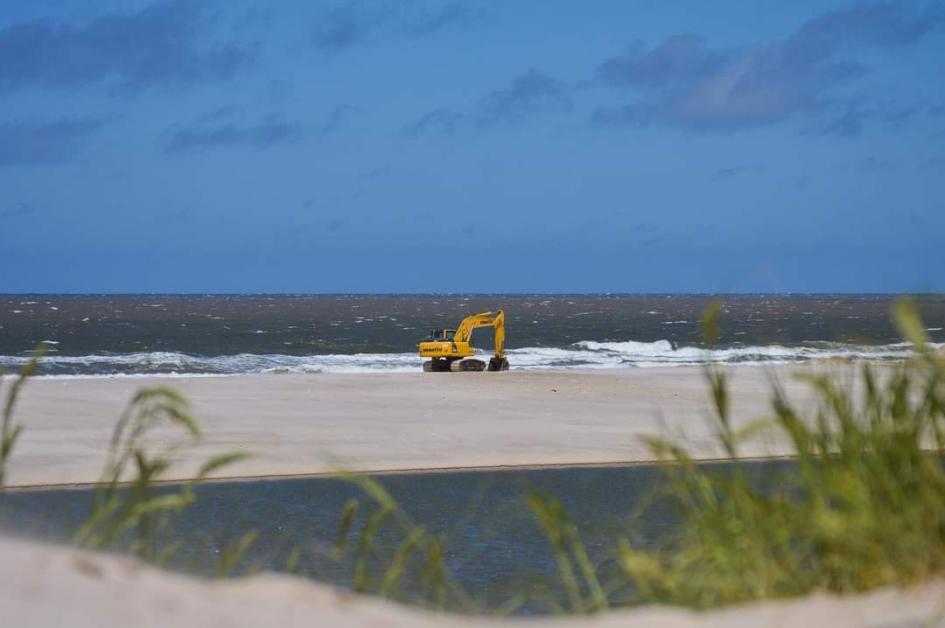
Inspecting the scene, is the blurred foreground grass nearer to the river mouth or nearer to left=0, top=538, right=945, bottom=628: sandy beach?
left=0, top=538, right=945, bottom=628: sandy beach

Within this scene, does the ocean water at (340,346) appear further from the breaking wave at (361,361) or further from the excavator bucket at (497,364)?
the excavator bucket at (497,364)

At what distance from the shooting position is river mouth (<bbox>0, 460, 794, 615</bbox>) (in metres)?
8.04

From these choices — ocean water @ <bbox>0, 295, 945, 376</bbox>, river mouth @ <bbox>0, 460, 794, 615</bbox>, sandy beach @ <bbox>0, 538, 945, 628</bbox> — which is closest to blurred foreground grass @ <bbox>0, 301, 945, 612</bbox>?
sandy beach @ <bbox>0, 538, 945, 628</bbox>

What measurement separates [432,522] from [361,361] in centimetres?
3024

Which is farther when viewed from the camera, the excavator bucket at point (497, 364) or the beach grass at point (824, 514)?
the excavator bucket at point (497, 364)

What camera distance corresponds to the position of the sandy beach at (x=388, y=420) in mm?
15461

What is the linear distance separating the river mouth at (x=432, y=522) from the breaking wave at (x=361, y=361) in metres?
20.5

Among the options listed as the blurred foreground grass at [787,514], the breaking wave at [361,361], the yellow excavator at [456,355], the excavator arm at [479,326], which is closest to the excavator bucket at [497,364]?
the yellow excavator at [456,355]

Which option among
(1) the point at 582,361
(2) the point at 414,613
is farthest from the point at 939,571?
(1) the point at 582,361

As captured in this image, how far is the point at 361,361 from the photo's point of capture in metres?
41.4

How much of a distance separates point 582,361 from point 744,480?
38.9 meters

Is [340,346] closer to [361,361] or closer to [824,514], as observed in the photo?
[361,361]

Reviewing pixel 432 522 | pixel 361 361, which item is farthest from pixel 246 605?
pixel 361 361

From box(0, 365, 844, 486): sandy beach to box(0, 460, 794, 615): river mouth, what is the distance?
662 millimetres
